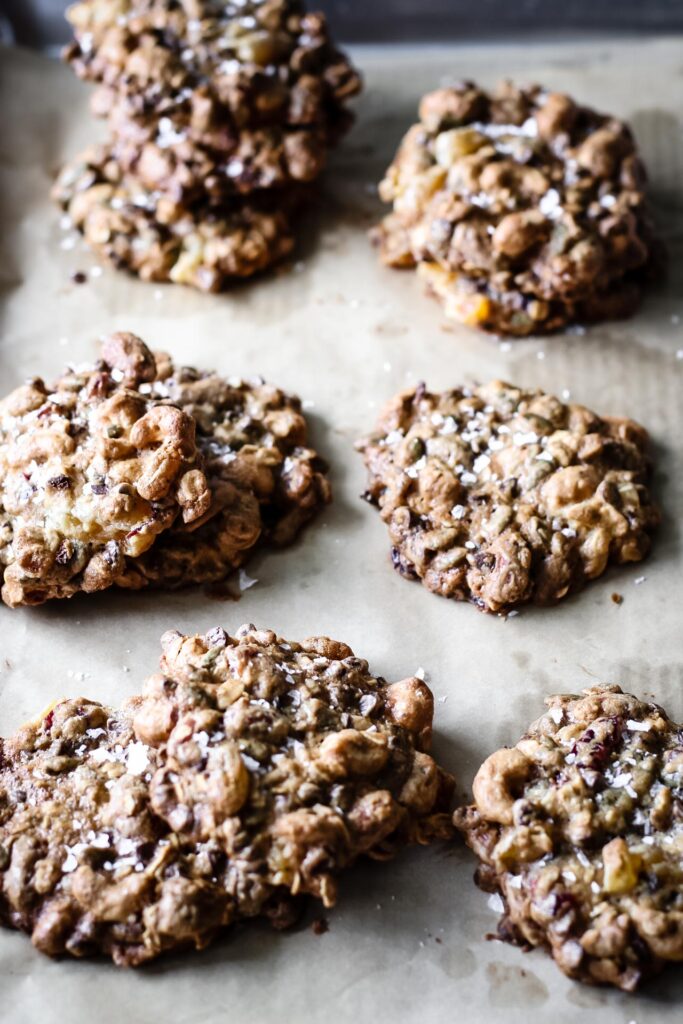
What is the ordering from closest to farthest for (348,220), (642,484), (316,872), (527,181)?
(316,872) < (642,484) < (527,181) < (348,220)

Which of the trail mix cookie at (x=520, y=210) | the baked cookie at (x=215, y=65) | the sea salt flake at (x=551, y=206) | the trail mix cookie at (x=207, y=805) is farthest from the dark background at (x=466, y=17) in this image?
the trail mix cookie at (x=207, y=805)

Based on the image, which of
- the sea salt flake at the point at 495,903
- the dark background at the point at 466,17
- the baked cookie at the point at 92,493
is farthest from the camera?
the dark background at the point at 466,17

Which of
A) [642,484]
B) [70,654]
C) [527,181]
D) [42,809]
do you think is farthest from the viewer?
[527,181]

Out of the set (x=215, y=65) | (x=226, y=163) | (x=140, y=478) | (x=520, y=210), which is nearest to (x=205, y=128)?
(x=226, y=163)

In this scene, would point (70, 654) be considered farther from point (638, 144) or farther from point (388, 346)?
point (638, 144)

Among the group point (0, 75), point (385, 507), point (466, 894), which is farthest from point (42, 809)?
point (0, 75)

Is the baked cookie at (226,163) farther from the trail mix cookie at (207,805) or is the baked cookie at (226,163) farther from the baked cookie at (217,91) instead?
the trail mix cookie at (207,805)
